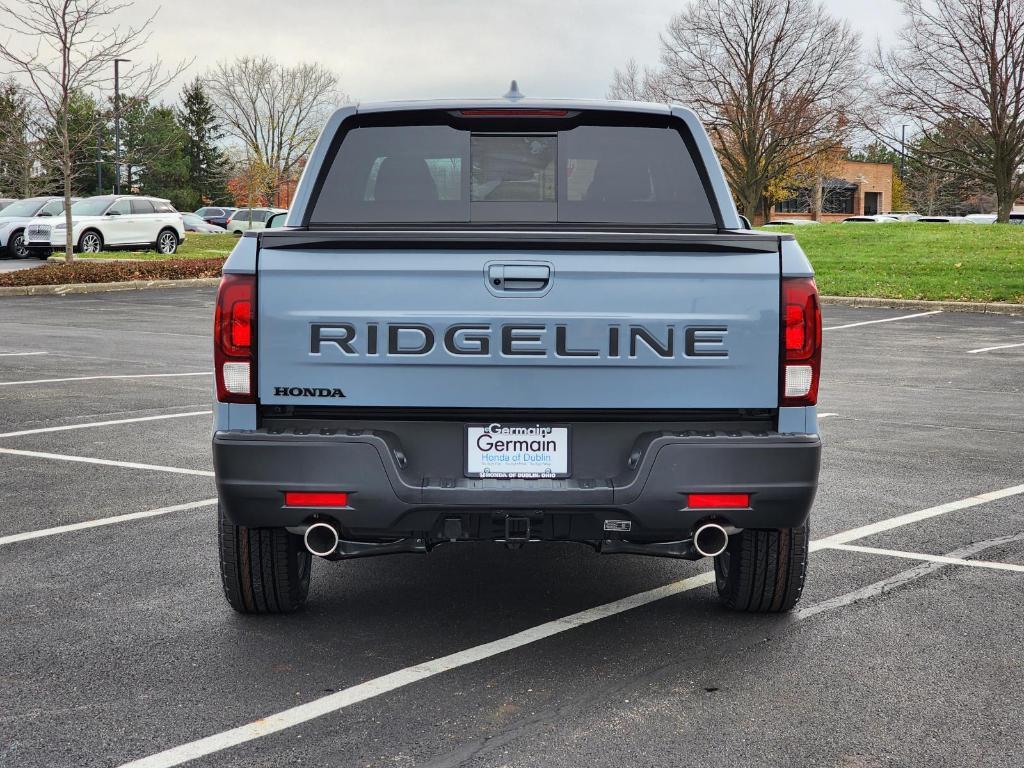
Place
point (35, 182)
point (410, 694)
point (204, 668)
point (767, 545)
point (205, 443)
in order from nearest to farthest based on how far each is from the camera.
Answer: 1. point (410, 694)
2. point (204, 668)
3. point (767, 545)
4. point (205, 443)
5. point (35, 182)

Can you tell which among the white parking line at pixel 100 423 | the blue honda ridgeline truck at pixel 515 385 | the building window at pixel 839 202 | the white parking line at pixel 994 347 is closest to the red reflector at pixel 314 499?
the blue honda ridgeline truck at pixel 515 385

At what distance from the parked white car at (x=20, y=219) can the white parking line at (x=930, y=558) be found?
31.3m

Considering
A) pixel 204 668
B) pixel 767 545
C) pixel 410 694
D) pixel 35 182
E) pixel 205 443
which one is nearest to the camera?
pixel 410 694

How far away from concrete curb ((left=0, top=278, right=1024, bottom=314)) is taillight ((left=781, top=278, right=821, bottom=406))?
20.5 m

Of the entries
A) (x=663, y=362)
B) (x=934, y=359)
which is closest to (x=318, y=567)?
(x=663, y=362)

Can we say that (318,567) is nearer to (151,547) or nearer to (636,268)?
(151,547)

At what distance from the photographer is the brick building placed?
99375 mm

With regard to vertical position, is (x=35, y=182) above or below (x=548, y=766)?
above

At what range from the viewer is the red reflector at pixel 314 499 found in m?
4.30

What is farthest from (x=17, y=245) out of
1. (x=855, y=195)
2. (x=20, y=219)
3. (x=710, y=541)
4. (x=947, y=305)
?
(x=855, y=195)

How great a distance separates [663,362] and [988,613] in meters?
1.97

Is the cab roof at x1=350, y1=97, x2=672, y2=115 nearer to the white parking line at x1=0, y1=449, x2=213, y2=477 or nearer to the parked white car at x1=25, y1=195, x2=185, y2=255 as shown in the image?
the white parking line at x1=0, y1=449, x2=213, y2=477

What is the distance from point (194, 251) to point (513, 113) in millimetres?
35924

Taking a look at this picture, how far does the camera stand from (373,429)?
4340mm
